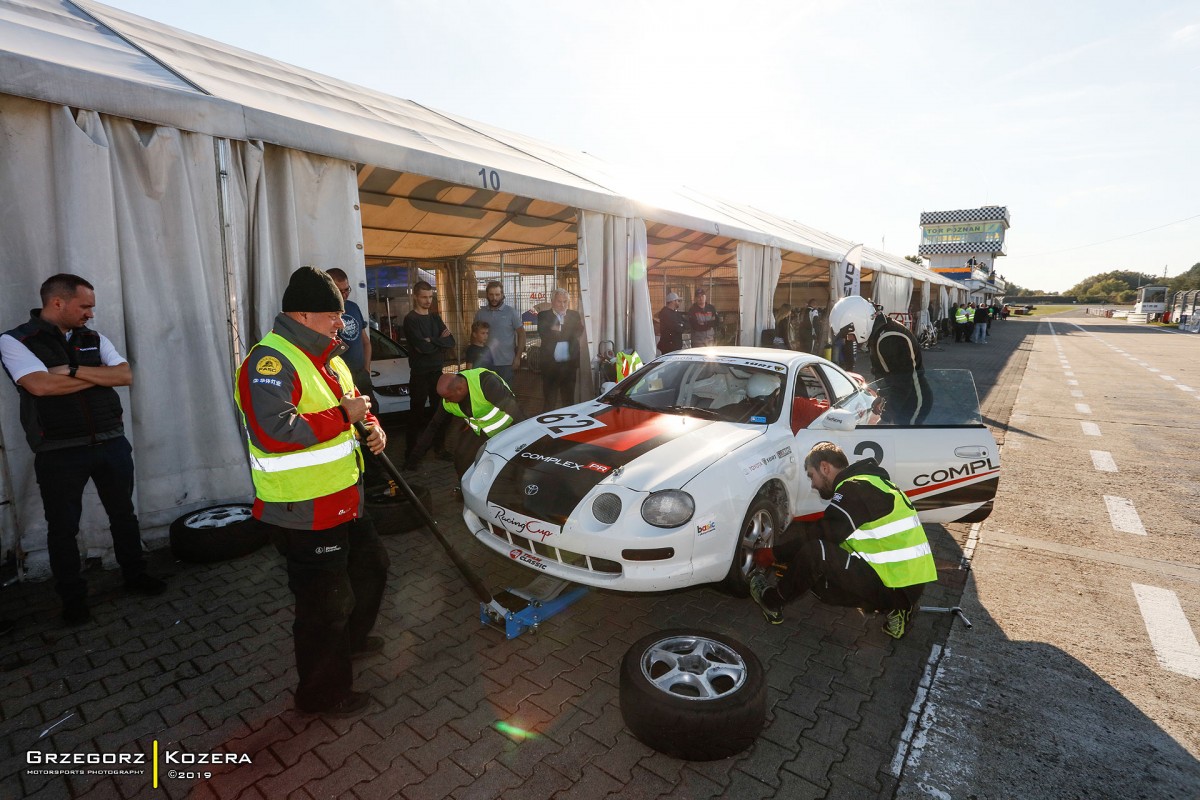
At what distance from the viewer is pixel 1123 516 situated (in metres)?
5.03

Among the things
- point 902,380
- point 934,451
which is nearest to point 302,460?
point 934,451

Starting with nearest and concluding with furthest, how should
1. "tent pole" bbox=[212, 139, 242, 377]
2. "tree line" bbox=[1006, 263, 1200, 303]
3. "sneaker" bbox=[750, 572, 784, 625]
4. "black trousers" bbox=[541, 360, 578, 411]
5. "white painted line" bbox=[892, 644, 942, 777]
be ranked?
"white painted line" bbox=[892, 644, 942, 777], "sneaker" bbox=[750, 572, 784, 625], "tent pole" bbox=[212, 139, 242, 377], "black trousers" bbox=[541, 360, 578, 411], "tree line" bbox=[1006, 263, 1200, 303]

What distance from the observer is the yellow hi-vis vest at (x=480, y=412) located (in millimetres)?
4191

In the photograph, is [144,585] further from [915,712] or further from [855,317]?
[855,317]

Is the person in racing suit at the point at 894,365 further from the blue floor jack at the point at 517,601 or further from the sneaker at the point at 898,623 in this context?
the blue floor jack at the point at 517,601

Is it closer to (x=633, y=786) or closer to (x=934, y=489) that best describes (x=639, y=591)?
(x=633, y=786)

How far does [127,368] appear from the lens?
3.31 m

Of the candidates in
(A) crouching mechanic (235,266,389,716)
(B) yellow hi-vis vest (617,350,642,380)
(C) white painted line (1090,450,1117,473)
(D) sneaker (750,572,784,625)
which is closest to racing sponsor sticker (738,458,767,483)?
(D) sneaker (750,572,784,625)

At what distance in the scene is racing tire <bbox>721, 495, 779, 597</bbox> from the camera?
332cm

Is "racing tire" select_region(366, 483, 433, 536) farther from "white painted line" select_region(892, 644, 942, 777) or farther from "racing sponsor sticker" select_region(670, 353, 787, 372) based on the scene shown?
"white painted line" select_region(892, 644, 942, 777)

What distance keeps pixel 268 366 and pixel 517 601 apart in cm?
182

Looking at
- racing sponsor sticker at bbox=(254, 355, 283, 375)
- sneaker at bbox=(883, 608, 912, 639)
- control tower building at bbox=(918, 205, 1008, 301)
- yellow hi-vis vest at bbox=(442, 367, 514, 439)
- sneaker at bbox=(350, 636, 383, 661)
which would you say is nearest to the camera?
racing sponsor sticker at bbox=(254, 355, 283, 375)

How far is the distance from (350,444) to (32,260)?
9.46 feet

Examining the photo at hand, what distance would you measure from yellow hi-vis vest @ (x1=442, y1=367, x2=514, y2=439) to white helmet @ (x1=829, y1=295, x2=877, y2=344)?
4163 millimetres
